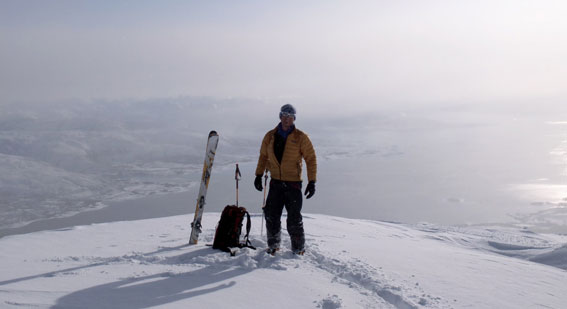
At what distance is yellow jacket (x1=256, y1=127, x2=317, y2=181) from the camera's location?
14.2ft

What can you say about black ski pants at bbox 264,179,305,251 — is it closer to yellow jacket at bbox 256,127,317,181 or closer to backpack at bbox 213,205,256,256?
yellow jacket at bbox 256,127,317,181

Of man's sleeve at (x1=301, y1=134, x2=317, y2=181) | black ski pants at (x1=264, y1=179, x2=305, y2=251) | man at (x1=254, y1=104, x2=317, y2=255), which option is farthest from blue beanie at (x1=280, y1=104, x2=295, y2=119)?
black ski pants at (x1=264, y1=179, x2=305, y2=251)

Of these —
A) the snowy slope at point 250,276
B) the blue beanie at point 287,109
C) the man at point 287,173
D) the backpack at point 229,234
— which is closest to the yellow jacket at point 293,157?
the man at point 287,173

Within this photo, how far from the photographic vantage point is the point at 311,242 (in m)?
5.21

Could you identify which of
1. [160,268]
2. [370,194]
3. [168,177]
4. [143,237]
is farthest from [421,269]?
[168,177]

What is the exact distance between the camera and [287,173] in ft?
14.4

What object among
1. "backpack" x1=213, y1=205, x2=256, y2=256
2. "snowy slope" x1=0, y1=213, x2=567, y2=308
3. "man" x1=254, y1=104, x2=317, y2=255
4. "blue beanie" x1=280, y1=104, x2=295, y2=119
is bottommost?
"snowy slope" x1=0, y1=213, x2=567, y2=308

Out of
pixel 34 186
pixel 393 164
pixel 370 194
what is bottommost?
pixel 34 186

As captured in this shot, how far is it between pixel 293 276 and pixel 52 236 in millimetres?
3916

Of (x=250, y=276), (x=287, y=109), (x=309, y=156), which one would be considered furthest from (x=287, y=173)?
(x=250, y=276)

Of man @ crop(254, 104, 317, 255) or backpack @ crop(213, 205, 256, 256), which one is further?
backpack @ crop(213, 205, 256, 256)

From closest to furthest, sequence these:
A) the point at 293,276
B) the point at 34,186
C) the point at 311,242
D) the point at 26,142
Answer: the point at 293,276 → the point at 311,242 → the point at 34,186 → the point at 26,142

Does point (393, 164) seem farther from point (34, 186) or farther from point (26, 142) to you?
point (26, 142)

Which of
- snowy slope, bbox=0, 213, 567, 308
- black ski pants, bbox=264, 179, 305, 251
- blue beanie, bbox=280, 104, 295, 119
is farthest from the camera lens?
black ski pants, bbox=264, 179, 305, 251
